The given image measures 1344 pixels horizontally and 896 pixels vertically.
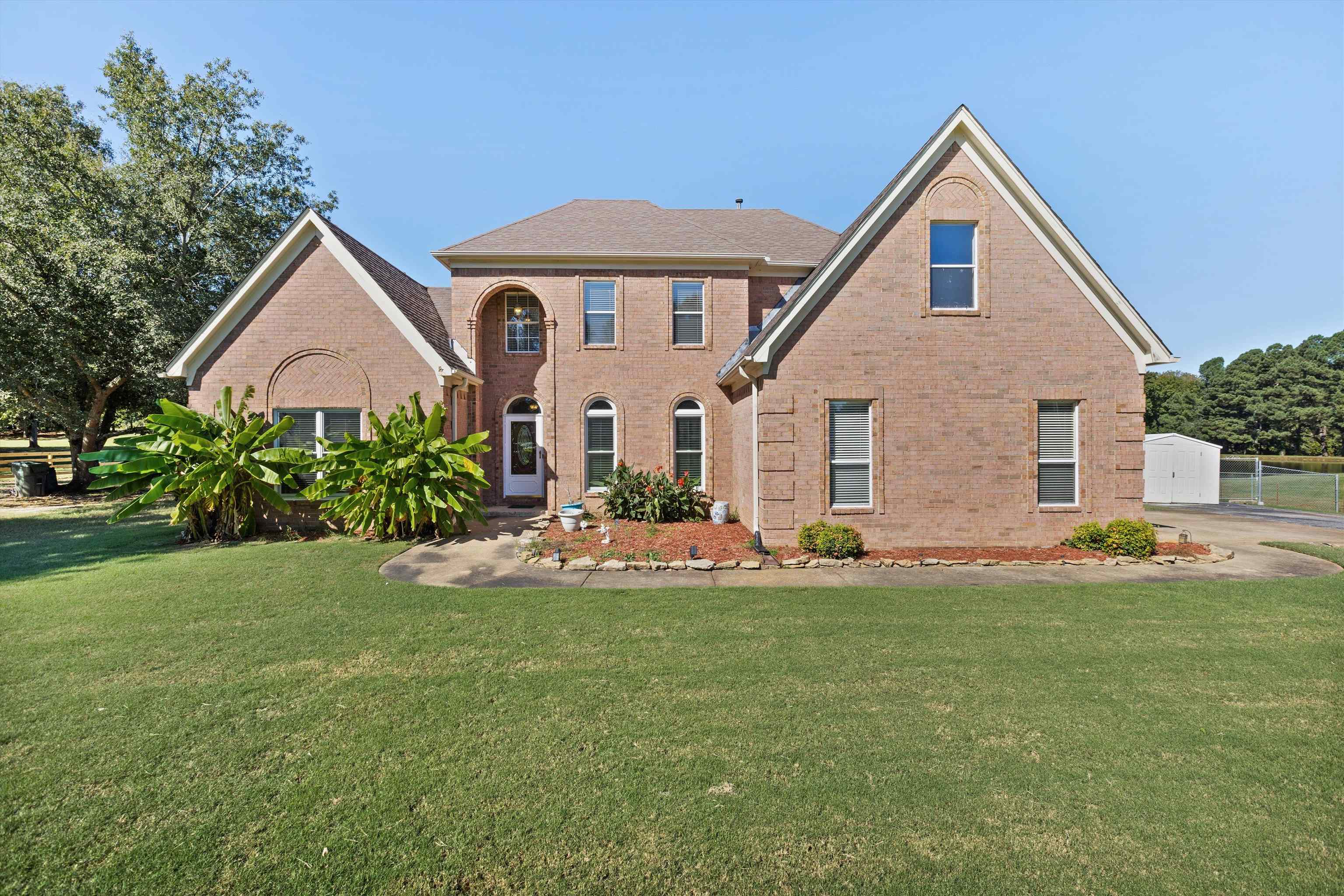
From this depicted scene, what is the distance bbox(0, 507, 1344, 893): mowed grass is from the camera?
2.72 metres

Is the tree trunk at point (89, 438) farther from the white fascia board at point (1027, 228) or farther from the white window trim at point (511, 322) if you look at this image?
the white fascia board at point (1027, 228)

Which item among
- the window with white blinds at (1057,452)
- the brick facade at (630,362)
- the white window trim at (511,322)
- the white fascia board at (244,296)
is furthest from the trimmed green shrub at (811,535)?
the white fascia board at (244,296)

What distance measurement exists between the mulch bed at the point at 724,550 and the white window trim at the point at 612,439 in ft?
10.6

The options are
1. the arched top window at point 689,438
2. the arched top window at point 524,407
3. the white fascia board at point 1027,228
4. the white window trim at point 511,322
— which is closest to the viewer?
the white fascia board at point 1027,228

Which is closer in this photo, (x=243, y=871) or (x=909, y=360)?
(x=243, y=871)

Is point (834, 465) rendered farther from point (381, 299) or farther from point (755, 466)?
point (381, 299)

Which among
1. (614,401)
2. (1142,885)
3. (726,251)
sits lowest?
(1142,885)

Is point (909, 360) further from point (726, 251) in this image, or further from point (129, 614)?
point (129, 614)

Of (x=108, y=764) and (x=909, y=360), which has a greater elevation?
(x=909, y=360)

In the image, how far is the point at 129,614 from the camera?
254 inches

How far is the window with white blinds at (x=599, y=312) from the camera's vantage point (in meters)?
14.5

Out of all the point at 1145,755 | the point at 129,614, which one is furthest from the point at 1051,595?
the point at 129,614

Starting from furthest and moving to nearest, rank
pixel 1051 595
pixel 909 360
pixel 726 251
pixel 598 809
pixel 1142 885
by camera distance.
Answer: pixel 726 251
pixel 909 360
pixel 1051 595
pixel 598 809
pixel 1142 885

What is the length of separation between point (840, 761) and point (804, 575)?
5.04 m
